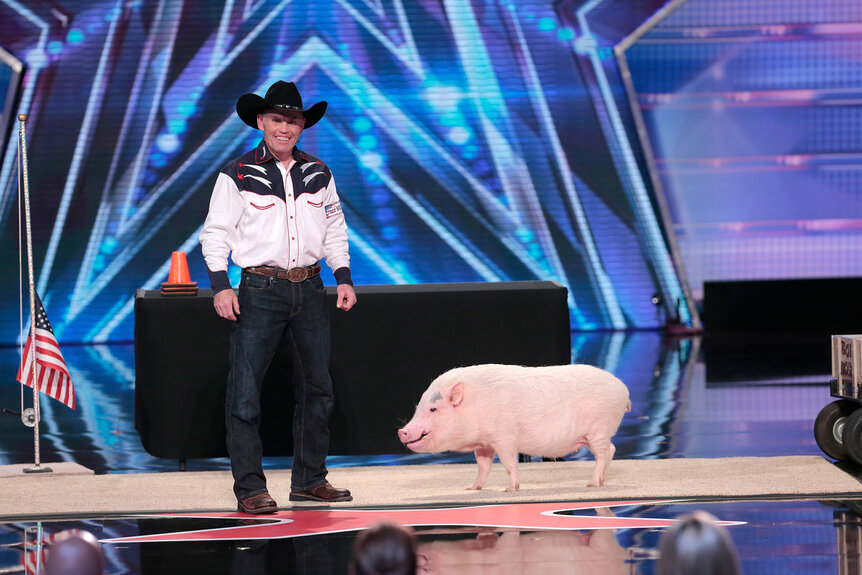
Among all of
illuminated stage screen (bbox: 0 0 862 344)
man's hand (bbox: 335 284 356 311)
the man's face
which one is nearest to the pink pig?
man's hand (bbox: 335 284 356 311)

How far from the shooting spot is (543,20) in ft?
44.1

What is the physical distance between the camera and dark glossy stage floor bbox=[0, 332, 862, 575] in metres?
3.46

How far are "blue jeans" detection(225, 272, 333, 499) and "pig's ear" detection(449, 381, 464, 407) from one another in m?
0.49

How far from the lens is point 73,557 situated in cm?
198

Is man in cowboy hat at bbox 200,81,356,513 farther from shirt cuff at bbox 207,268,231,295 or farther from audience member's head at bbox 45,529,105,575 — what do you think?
audience member's head at bbox 45,529,105,575

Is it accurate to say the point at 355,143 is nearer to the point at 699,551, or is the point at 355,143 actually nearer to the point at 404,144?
the point at 404,144

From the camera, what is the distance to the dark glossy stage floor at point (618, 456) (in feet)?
11.3

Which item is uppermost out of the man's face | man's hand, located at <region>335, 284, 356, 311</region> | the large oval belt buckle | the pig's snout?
the man's face

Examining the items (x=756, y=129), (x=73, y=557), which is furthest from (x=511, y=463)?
(x=756, y=129)

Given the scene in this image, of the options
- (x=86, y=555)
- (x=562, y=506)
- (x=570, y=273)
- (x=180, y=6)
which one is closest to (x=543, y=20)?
(x=570, y=273)

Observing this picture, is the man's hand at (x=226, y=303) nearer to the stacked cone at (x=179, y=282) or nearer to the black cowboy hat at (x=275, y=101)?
the black cowboy hat at (x=275, y=101)

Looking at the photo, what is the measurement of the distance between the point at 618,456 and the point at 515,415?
1.25 metres

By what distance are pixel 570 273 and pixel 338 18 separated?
395 cm

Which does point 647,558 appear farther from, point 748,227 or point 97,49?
point 97,49
